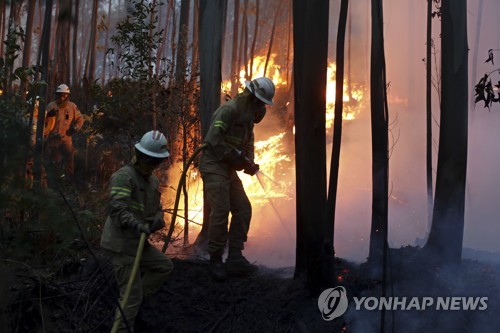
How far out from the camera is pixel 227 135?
239 inches

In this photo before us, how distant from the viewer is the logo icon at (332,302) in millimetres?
5016

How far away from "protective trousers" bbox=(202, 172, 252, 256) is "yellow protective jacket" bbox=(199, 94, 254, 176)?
108 mm

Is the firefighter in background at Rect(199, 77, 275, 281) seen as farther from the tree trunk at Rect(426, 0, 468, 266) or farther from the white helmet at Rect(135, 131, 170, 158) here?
the tree trunk at Rect(426, 0, 468, 266)

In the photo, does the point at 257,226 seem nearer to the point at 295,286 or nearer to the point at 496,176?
the point at 295,286

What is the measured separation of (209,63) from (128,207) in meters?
3.62

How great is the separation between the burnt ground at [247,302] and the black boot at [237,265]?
0.25ft

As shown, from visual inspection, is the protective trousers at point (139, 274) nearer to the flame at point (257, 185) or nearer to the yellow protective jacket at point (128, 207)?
the yellow protective jacket at point (128, 207)

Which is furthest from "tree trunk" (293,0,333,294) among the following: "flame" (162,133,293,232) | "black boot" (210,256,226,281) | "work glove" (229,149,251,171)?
"flame" (162,133,293,232)

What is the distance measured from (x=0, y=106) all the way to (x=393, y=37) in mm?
16306

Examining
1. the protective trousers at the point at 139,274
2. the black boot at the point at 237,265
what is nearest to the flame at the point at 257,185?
the black boot at the point at 237,265

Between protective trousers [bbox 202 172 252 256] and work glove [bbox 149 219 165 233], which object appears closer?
work glove [bbox 149 219 165 233]

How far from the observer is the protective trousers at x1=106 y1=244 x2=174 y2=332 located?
4.78 metres

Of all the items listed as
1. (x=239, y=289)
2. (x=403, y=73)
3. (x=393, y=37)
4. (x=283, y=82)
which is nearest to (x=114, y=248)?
(x=239, y=289)

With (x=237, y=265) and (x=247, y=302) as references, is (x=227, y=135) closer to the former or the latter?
(x=237, y=265)
